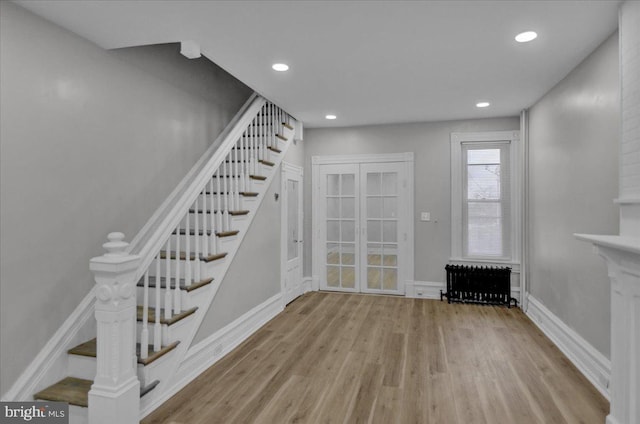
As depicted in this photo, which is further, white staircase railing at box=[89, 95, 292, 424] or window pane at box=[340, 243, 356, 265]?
window pane at box=[340, 243, 356, 265]

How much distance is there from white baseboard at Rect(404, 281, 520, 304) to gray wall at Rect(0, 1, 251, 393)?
3.68m

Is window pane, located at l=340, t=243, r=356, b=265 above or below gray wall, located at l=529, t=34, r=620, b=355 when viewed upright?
Answer: below

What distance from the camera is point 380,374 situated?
293 cm

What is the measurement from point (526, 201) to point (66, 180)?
4.88 metres

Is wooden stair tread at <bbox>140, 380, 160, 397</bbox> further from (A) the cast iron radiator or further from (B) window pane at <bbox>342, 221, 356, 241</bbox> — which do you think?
A: (A) the cast iron radiator

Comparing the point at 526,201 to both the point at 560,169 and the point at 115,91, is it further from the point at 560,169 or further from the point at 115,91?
the point at 115,91

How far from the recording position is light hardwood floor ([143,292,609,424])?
2.38 metres

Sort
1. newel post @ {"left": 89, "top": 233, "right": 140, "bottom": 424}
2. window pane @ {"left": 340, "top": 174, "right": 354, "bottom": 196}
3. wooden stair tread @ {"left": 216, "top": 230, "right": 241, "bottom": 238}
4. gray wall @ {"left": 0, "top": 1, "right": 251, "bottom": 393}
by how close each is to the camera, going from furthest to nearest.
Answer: window pane @ {"left": 340, "top": 174, "right": 354, "bottom": 196}
wooden stair tread @ {"left": 216, "top": 230, "right": 241, "bottom": 238}
gray wall @ {"left": 0, "top": 1, "right": 251, "bottom": 393}
newel post @ {"left": 89, "top": 233, "right": 140, "bottom": 424}

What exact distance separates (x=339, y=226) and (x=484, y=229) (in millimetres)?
2138

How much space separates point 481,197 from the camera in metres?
5.21

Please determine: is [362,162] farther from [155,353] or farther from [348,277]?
[155,353]

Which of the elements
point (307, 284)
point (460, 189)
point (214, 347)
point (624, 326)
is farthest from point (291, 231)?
point (624, 326)

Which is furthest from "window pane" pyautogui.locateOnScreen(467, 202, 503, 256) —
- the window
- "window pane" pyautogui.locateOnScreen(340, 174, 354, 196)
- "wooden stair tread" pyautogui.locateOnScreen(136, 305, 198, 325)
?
"wooden stair tread" pyautogui.locateOnScreen(136, 305, 198, 325)

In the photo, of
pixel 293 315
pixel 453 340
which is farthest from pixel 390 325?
pixel 293 315
